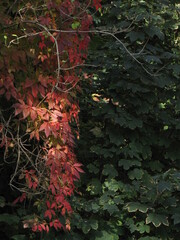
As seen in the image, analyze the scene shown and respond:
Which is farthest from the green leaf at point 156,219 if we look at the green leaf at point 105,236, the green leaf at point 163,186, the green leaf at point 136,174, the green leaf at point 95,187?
the green leaf at point 95,187

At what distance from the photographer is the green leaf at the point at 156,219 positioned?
4111 millimetres

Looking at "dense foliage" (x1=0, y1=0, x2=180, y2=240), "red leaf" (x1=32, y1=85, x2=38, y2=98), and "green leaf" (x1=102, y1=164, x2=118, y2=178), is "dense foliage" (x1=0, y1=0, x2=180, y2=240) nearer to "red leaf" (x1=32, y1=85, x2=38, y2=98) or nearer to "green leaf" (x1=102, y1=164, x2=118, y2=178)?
"green leaf" (x1=102, y1=164, x2=118, y2=178)

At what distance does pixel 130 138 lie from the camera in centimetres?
475

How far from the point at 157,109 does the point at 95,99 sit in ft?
2.19

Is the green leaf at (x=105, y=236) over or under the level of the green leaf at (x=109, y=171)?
under

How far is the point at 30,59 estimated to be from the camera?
328 centimetres

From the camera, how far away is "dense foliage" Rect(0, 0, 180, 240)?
4266mm

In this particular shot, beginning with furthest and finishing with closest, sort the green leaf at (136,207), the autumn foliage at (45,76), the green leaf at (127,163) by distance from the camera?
the green leaf at (127,163) → the green leaf at (136,207) → the autumn foliage at (45,76)

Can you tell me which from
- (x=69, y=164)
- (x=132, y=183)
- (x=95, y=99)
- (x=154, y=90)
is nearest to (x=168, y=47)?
(x=154, y=90)

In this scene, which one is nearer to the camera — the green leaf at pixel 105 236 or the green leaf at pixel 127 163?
the green leaf at pixel 105 236

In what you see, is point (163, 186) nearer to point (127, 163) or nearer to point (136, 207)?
point (136, 207)

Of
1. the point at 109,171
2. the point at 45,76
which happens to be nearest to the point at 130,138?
the point at 109,171

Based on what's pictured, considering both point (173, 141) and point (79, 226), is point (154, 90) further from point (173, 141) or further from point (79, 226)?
point (79, 226)

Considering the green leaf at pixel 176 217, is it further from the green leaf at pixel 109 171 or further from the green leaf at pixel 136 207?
the green leaf at pixel 109 171
